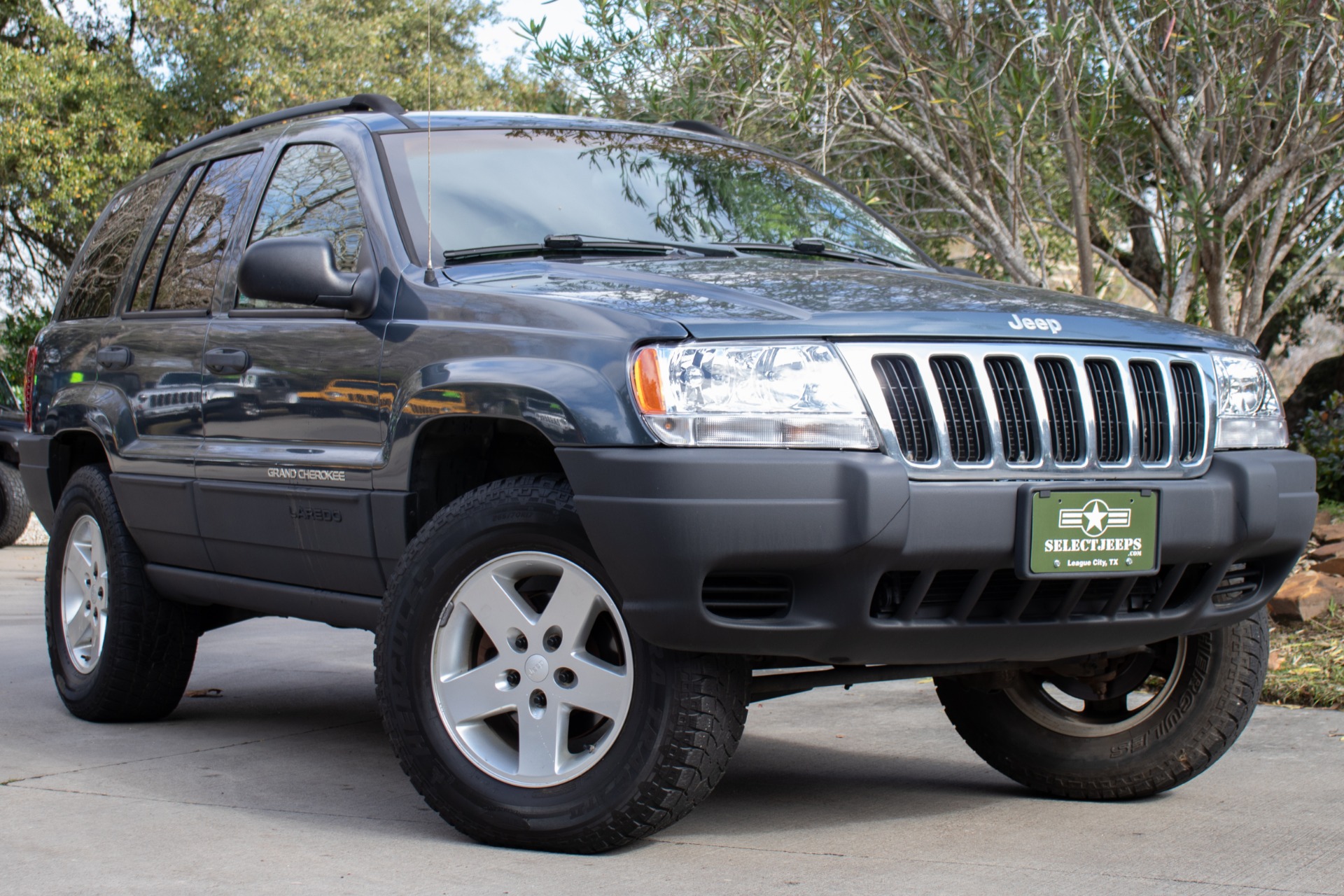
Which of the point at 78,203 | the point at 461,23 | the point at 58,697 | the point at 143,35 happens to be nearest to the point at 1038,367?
the point at 58,697

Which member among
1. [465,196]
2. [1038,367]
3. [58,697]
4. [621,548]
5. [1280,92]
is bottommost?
[58,697]

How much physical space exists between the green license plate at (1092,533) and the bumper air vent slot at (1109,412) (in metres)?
0.14

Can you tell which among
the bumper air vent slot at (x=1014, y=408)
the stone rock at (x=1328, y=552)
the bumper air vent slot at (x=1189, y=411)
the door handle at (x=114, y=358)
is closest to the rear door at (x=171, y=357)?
the door handle at (x=114, y=358)

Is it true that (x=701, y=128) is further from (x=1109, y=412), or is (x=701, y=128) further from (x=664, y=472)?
(x=664, y=472)

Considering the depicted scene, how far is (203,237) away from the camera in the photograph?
5.18 m

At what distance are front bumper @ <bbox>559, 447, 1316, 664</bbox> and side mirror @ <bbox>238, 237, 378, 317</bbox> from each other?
1.03 meters

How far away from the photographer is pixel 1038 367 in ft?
11.4

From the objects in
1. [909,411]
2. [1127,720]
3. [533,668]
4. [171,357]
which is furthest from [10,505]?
[909,411]

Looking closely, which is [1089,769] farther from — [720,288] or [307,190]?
[307,190]

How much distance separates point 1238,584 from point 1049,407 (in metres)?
0.81

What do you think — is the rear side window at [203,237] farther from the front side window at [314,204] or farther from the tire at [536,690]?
the tire at [536,690]

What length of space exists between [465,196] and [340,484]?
0.87m

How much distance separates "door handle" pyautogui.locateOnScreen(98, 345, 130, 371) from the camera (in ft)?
17.1

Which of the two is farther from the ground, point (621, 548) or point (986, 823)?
point (621, 548)
